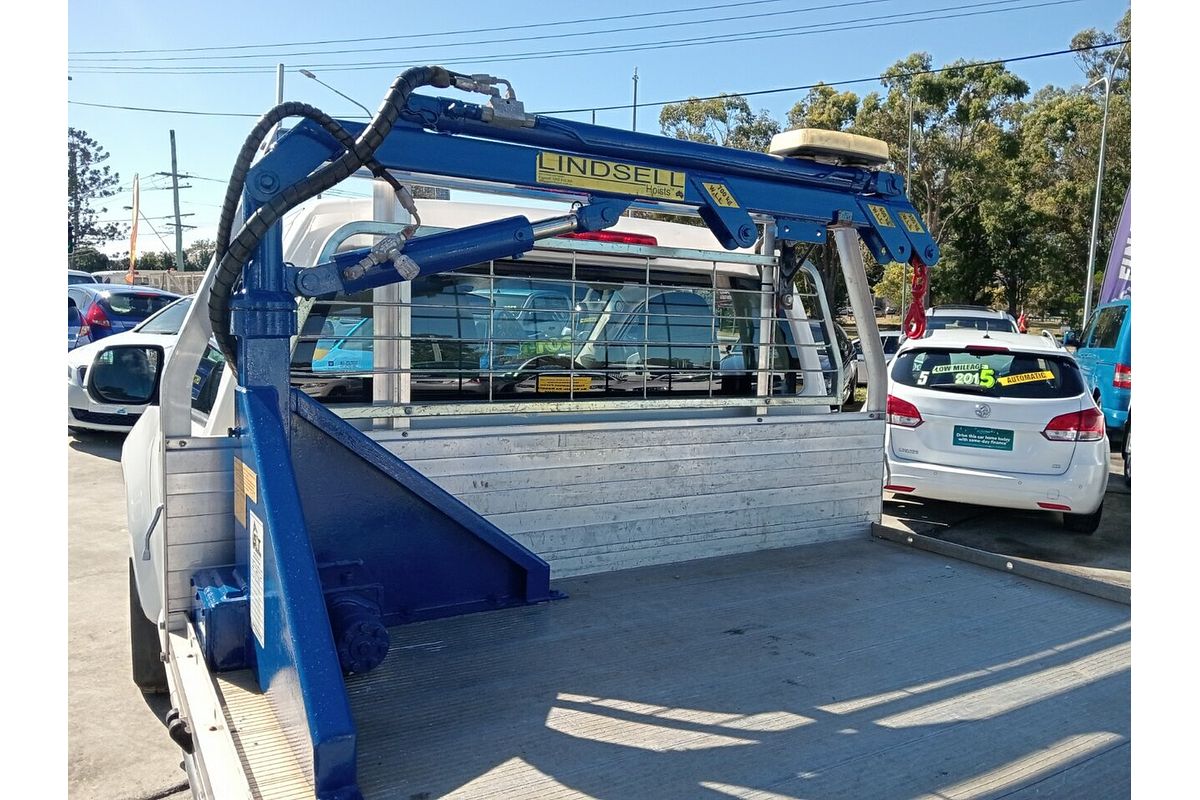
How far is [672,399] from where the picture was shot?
446 centimetres

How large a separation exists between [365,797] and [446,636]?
106 centimetres

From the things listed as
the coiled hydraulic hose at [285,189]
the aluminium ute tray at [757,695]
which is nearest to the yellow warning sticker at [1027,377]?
the aluminium ute tray at [757,695]

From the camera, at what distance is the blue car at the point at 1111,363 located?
9.66 metres

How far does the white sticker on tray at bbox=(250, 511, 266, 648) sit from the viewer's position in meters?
2.41

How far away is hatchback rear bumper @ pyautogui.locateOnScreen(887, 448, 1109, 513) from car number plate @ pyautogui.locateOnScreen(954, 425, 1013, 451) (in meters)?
0.19

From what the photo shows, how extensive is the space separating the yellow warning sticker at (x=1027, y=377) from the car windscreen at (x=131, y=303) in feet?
34.1

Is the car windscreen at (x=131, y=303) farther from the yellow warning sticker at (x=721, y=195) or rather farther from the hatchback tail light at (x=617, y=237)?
the yellow warning sticker at (x=721, y=195)

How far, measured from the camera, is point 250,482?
2553 mm

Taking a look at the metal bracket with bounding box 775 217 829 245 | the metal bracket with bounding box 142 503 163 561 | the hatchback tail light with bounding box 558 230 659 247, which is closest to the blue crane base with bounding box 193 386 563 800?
the metal bracket with bounding box 142 503 163 561

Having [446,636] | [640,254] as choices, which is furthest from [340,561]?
[640,254]

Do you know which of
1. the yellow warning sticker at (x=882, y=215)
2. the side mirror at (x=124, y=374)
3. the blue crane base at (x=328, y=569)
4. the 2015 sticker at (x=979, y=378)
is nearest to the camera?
the blue crane base at (x=328, y=569)

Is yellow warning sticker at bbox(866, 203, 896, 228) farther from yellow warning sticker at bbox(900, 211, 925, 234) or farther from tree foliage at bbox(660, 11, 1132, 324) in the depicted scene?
tree foliage at bbox(660, 11, 1132, 324)

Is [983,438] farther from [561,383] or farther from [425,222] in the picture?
[425,222]

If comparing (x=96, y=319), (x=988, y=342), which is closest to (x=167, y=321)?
(x=96, y=319)
